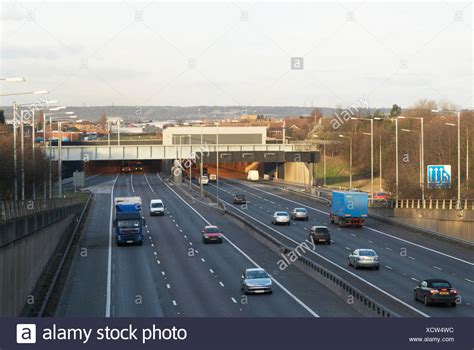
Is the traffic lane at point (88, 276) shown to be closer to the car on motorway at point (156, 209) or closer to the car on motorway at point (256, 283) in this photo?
the car on motorway at point (156, 209)

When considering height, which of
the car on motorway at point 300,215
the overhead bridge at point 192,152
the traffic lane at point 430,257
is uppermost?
the overhead bridge at point 192,152

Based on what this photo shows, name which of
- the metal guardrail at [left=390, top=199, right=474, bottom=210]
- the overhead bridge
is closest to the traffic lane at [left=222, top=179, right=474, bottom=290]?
the metal guardrail at [left=390, top=199, right=474, bottom=210]

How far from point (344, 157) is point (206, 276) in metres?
96.1

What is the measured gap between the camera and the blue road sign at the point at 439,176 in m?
75.8

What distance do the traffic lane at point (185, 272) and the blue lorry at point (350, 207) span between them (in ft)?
34.4

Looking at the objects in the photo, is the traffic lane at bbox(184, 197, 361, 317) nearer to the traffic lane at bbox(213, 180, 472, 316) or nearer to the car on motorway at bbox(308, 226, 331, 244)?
the traffic lane at bbox(213, 180, 472, 316)

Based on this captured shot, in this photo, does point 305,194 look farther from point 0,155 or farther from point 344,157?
point 0,155

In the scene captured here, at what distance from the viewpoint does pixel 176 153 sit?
11338cm

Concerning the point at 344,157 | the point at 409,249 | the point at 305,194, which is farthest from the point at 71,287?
the point at 344,157

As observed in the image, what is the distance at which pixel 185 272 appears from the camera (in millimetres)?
45469

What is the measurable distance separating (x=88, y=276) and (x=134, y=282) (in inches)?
144

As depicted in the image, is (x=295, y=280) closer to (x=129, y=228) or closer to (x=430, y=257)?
(x=430, y=257)

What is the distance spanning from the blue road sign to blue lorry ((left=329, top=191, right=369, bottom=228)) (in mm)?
11161

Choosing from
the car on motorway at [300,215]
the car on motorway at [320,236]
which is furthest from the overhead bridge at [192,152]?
the car on motorway at [320,236]
